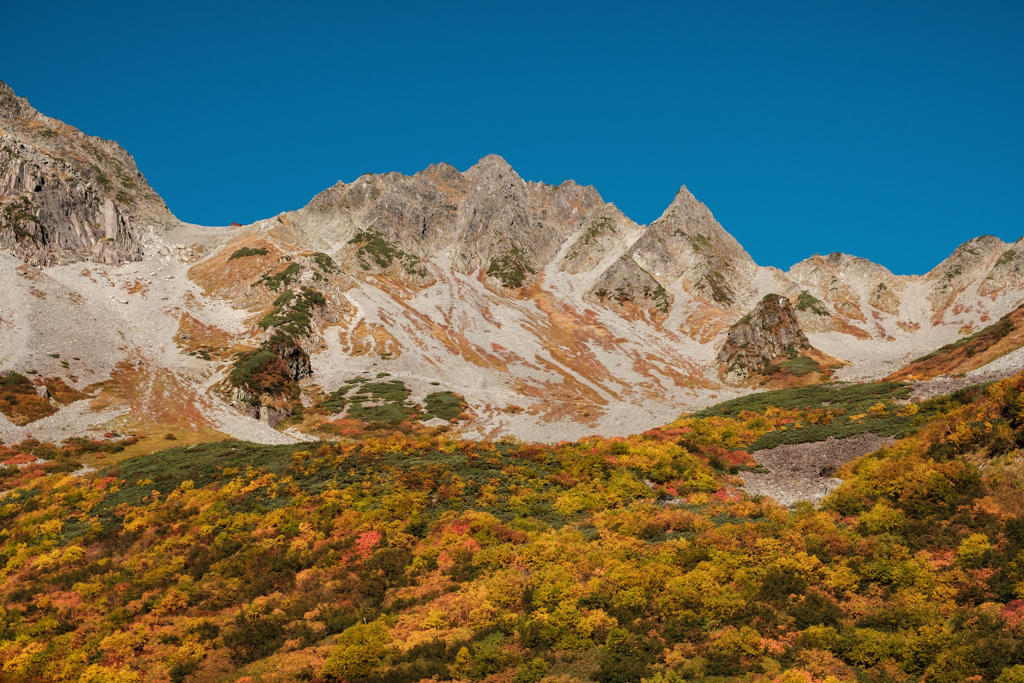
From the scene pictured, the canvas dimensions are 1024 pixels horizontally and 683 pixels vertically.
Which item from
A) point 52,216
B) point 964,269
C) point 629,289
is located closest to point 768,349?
point 629,289

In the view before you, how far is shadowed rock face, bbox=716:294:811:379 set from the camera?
12506 centimetres

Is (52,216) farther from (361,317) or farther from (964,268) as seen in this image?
(964,268)

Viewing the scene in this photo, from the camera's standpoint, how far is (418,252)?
194m

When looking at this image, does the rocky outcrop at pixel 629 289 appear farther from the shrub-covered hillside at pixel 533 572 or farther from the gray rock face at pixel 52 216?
the shrub-covered hillside at pixel 533 572

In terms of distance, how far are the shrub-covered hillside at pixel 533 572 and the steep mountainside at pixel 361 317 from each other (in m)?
38.0

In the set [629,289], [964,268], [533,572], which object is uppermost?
[964,268]

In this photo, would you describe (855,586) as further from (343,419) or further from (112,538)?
(343,419)

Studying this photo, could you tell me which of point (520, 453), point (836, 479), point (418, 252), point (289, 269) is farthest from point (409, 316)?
point (836, 479)

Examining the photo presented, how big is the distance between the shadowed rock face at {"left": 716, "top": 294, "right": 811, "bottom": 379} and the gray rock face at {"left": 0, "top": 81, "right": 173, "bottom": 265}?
14590 cm

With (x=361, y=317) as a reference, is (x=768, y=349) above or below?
above

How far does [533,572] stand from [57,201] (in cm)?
14562

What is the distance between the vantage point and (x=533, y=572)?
22.3 metres

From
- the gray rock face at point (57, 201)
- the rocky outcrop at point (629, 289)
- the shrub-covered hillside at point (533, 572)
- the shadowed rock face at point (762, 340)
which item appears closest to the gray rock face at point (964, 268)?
the shadowed rock face at point (762, 340)

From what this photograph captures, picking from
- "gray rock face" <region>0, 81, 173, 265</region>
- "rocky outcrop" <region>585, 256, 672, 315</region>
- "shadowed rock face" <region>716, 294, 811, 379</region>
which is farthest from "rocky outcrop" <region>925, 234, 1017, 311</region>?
"gray rock face" <region>0, 81, 173, 265</region>
